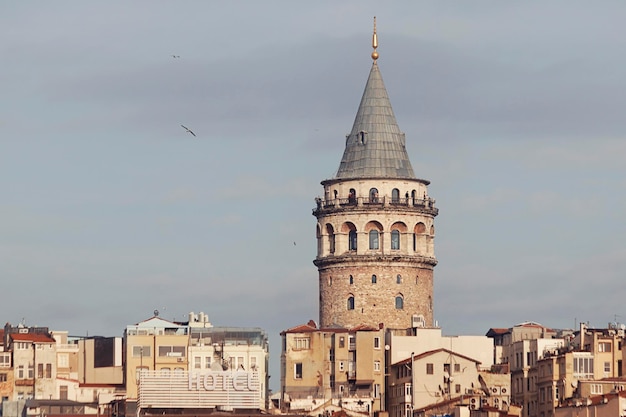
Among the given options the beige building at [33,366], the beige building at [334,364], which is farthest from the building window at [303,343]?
the beige building at [33,366]

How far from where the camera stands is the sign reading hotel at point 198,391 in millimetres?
168375

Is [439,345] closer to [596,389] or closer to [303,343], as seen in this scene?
[303,343]

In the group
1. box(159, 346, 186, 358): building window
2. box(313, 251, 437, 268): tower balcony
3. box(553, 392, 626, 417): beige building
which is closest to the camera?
box(553, 392, 626, 417): beige building

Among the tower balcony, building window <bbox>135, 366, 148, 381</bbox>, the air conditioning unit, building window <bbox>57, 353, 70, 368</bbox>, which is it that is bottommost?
building window <bbox>135, 366, 148, 381</bbox>

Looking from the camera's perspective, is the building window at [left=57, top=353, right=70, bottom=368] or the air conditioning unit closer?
the building window at [left=57, top=353, right=70, bottom=368]

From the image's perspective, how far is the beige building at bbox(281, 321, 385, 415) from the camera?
191 meters

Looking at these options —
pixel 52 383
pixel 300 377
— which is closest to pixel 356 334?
pixel 300 377

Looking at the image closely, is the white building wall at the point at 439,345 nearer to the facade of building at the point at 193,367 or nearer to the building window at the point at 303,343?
the building window at the point at 303,343

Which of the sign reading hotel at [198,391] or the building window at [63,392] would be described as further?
the building window at [63,392]

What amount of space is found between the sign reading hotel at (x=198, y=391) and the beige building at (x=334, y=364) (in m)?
19.4

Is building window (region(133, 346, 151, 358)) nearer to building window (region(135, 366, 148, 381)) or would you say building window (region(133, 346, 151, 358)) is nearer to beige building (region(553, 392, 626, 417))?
building window (region(135, 366, 148, 381))

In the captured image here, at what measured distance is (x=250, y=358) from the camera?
190 metres

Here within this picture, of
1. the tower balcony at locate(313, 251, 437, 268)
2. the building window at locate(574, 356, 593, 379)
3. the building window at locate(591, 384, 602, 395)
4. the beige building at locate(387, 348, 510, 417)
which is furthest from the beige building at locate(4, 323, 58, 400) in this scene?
the building window at locate(591, 384, 602, 395)

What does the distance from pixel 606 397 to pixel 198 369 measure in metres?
28.5
